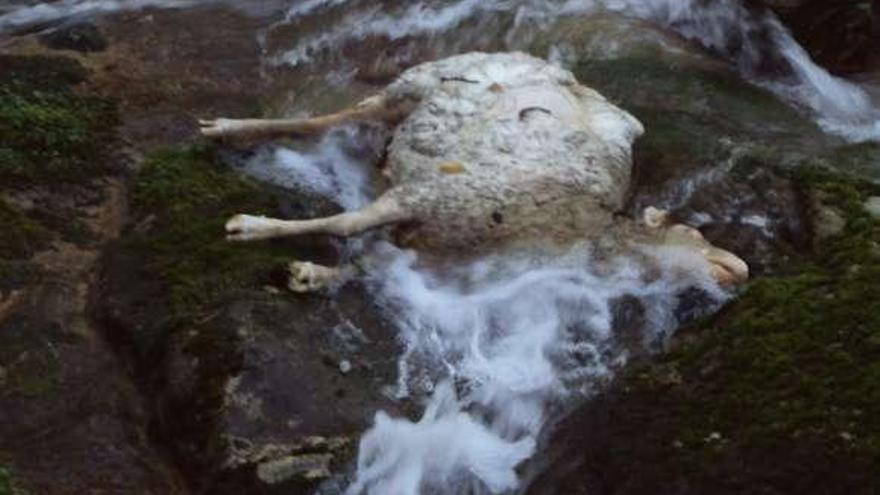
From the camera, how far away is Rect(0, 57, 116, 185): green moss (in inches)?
255

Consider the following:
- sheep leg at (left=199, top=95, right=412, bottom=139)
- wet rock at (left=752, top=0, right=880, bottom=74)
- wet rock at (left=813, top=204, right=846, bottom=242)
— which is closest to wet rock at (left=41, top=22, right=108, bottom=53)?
sheep leg at (left=199, top=95, right=412, bottom=139)

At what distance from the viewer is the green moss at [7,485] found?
4.46 m

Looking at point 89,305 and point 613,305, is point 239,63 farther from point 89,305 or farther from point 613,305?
point 613,305

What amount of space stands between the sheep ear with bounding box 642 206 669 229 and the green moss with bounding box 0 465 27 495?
11.1 ft

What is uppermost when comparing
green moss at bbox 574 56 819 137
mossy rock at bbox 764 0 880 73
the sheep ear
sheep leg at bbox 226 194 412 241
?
sheep leg at bbox 226 194 412 241

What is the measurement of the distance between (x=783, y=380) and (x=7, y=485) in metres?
3.23

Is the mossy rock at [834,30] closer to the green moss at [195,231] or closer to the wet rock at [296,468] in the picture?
the green moss at [195,231]

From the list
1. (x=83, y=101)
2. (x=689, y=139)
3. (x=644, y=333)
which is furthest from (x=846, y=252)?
(x=83, y=101)

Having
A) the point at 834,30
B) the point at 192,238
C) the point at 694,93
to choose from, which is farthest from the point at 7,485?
the point at 834,30

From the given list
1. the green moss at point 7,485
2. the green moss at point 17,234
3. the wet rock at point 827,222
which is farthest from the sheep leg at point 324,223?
the wet rock at point 827,222

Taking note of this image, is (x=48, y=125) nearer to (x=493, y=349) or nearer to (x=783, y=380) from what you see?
(x=493, y=349)

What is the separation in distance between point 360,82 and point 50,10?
3.09 metres

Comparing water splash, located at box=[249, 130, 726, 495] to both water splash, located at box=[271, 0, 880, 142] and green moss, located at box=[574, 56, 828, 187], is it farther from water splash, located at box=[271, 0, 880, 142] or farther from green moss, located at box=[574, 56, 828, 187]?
water splash, located at box=[271, 0, 880, 142]

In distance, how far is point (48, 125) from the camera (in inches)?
270
